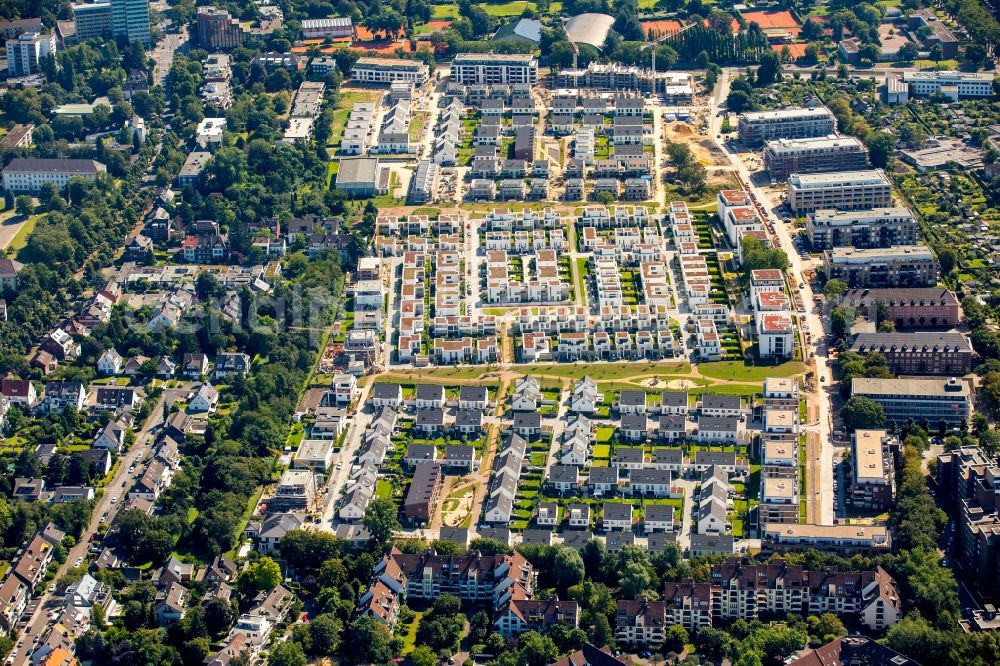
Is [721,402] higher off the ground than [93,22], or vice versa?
[721,402]

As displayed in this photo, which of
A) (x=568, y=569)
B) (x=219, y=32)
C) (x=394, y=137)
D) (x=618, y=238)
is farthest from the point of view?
(x=219, y=32)

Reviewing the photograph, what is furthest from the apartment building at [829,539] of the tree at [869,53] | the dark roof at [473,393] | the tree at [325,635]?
the tree at [869,53]

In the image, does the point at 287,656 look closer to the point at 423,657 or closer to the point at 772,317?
the point at 423,657

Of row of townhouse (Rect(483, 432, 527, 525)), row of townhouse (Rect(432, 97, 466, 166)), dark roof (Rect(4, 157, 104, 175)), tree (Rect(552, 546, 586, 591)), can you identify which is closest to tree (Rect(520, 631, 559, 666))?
tree (Rect(552, 546, 586, 591))

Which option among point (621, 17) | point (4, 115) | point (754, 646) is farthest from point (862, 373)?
point (4, 115)

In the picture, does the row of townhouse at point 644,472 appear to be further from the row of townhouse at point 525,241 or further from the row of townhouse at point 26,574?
the row of townhouse at point 525,241

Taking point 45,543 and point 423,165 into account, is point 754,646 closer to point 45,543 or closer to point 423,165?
point 45,543

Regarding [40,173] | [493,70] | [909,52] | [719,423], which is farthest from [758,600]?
[909,52]

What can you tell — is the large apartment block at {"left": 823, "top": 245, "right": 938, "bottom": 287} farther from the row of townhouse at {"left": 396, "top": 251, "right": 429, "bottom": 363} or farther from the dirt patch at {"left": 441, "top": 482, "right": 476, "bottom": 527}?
the dirt patch at {"left": 441, "top": 482, "right": 476, "bottom": 527}
